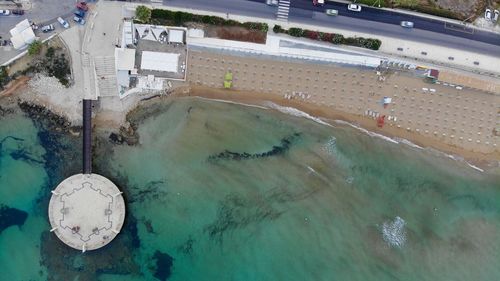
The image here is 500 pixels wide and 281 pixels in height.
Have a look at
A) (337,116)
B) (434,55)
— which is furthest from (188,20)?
(434,55)

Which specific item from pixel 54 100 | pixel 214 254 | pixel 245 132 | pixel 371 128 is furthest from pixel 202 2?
pixel 214 254

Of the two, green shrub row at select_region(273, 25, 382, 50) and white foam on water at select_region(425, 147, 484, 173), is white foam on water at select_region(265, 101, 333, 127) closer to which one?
green shrub row at select_region(273, 25, 382, 50)

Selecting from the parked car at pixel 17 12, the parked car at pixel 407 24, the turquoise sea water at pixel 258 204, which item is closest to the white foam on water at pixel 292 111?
the turquoise sea water at pixel 258 204

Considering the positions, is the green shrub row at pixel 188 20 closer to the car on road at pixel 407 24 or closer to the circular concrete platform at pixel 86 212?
the car on road at pixel 407 24

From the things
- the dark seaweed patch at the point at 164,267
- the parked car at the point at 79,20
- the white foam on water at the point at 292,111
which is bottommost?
the dark seaweed patch at the point at 164,267

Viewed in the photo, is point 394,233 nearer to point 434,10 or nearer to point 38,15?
point 434,10

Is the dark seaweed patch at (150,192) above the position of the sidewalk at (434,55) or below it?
below
